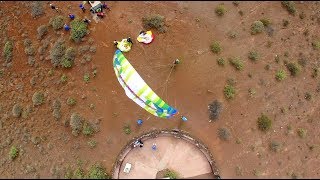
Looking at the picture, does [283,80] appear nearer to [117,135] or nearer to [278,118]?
[278,118]

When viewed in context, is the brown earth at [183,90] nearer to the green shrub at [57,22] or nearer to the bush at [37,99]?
the bush at [37,99]

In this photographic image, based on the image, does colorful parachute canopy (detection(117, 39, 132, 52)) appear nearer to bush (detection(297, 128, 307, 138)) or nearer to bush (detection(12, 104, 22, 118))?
bush (detection(12, 104, 22, 118))

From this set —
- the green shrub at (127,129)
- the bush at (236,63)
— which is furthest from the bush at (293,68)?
the green shrub at (127,129)

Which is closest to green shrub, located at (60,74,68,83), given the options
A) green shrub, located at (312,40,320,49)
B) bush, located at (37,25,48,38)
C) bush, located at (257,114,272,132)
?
bush, located at (37,25,48,38)

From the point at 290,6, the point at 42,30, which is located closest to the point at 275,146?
the point at 290,6

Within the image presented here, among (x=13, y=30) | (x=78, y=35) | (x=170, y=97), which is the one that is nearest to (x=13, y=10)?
(x=13, y=30)

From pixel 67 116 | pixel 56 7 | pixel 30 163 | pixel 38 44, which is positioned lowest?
pixel 30 163

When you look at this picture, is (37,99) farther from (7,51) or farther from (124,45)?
(124,45)
